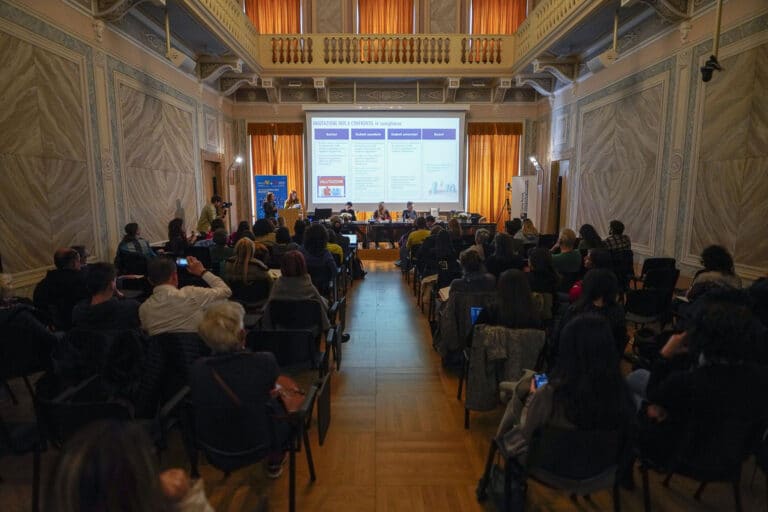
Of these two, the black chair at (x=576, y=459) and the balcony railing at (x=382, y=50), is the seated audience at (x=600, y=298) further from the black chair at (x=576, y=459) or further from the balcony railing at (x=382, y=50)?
the balcony railing at (x=382, y=50)

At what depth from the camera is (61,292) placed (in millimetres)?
3328

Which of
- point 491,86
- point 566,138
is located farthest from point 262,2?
point 566,138

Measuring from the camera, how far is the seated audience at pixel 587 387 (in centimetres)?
163

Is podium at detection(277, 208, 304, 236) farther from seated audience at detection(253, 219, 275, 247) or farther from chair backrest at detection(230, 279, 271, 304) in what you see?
chair backrest at detection(230, 279, 271, 304)

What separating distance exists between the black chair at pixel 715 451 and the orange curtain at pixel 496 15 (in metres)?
11.3

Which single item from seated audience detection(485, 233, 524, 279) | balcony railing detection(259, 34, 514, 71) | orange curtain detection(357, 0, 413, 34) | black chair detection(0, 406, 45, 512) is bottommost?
black chair detection(0, 406, 45, 512)

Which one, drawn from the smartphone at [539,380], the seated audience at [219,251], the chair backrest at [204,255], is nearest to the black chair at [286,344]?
the smartphone at [539,380]

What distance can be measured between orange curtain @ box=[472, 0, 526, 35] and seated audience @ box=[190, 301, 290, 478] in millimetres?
11359

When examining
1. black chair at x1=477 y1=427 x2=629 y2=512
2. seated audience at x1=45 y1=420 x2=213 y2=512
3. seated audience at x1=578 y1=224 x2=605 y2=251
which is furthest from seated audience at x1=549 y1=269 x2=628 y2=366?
seated audience at x1=578 y1=224 x2=605 y2=251

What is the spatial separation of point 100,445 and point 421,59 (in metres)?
10.7

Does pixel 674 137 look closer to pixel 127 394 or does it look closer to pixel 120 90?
pixel 127 394

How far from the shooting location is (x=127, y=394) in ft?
6.96

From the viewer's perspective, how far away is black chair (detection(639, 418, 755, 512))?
1699 millimetres

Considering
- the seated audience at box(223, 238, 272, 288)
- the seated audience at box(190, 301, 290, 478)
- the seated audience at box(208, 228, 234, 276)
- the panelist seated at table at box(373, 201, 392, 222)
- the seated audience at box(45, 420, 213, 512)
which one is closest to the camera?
the seated audience at box(45, 420, 213, 512)
